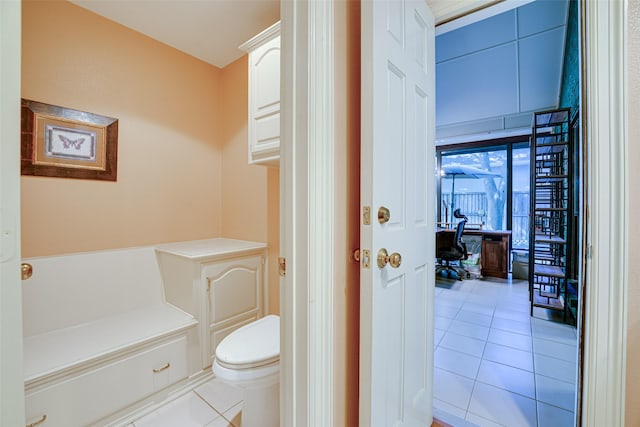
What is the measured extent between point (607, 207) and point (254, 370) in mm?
1516

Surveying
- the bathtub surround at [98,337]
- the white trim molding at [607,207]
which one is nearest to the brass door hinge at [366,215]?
the white trim molding at [607,207]

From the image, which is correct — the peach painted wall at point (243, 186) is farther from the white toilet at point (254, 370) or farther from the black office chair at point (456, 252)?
the black office chair at point (456, 252)

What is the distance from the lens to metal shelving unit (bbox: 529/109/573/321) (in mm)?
2631

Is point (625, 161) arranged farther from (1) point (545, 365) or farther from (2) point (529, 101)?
(2) point (529, 101)

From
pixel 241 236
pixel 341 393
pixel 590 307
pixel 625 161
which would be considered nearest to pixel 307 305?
pixel 341 393

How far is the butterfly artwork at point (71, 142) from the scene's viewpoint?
1742 mm

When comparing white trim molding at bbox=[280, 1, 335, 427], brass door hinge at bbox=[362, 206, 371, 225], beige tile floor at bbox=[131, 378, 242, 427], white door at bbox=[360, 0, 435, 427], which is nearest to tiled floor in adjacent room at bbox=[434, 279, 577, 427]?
white door at bbox=[360, 0, 435, 427]

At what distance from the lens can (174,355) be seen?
66.8 inches

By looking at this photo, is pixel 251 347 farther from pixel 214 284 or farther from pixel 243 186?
pixel 243 186

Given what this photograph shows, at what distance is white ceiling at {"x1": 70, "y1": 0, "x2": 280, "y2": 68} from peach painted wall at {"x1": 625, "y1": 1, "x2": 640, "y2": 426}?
182 cm

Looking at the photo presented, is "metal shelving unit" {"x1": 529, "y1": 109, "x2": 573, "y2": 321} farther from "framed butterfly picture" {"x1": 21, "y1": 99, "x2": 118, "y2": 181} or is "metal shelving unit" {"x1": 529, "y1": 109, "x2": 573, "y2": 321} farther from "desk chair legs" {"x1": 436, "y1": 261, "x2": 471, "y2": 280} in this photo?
"framed butterfly picture" {"x1": 21, "y1": 99, "x2": 118, "y2": 181}

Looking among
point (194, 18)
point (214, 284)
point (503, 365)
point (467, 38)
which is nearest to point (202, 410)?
point (214, 284)

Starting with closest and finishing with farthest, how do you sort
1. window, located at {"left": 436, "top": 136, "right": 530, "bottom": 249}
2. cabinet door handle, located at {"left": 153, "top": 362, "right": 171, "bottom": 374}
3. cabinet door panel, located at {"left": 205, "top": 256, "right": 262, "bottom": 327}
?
1. cabinet door handle, located at {"left": 153, "top": 362, "right": 171, "bottom": 374}
2. cabinet door panel, located at {"left": 205, "top": 256, "right": 262, "bottom": 327}
3. window, located at {"left": 436, "top": 136, "right": 530, "bottom": 249}

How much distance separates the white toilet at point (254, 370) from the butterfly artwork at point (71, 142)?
1630 mm
